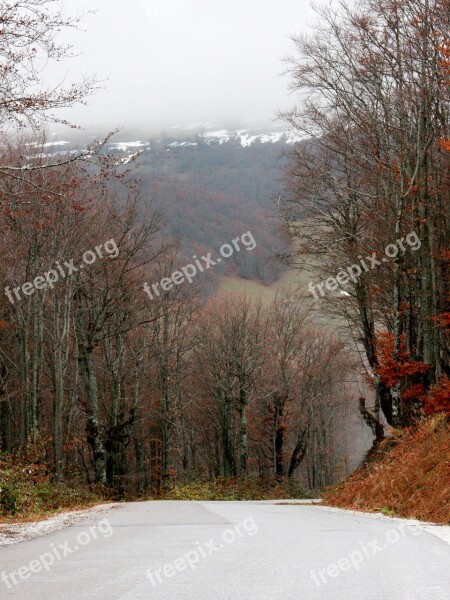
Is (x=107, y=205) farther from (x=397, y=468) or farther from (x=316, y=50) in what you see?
(x=397, y=468)

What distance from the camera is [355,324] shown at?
30.7 meters

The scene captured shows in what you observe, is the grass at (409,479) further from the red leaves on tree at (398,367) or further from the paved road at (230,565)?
the paved road at (230,565)

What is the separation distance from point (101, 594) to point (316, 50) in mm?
20868

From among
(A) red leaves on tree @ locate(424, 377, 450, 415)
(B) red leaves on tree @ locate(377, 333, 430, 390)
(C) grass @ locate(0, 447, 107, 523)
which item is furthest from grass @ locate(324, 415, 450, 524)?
(C) grass @ locate(0, 447, 107, 523)

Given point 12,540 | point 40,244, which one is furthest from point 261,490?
point 12,540

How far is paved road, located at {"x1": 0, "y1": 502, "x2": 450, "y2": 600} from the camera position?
5.72 m

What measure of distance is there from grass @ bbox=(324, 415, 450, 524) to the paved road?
9.52 ft

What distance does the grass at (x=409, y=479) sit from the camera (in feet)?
45.9

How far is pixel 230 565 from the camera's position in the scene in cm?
705

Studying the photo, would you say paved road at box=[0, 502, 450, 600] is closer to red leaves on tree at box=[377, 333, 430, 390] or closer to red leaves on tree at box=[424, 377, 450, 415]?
red leaves on tree at box=[424, 377, 450, 415]

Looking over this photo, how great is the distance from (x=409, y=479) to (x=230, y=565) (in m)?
9.81

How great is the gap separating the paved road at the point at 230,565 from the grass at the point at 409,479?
2903mm

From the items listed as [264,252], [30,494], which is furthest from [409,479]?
[264,252]

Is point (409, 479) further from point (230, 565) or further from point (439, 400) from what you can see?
point (230, 565)
